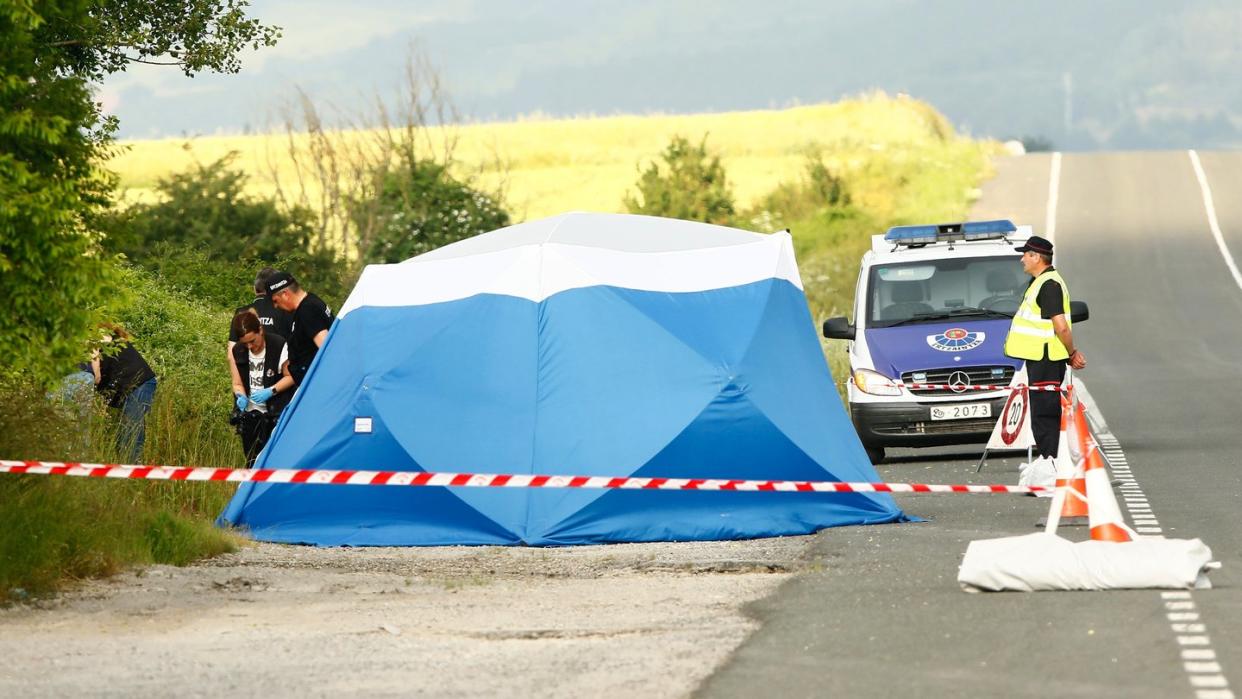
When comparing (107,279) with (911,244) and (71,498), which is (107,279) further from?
(911,244)

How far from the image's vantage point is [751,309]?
13961mm

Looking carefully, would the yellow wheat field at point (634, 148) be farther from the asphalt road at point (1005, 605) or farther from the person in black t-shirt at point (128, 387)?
the person in black t-shirt at point (128, 387)

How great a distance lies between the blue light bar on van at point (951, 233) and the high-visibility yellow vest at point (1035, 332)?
5556 mm

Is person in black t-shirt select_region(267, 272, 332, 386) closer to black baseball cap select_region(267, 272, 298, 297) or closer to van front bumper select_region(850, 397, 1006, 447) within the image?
black baseball cap select_region(267, 272, 298, 297)

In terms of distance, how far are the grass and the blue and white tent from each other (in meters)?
1.16

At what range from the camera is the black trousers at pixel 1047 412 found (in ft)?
43.8

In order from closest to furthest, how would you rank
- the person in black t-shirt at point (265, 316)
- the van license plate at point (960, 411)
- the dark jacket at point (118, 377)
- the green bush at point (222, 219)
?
the dark jacket at point (118, 377), the person in black t-shirt at point (265, 316), the van license plate at point (960, 411), the green bush at point (222, 219)

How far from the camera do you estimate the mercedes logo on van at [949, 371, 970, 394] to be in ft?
57.1

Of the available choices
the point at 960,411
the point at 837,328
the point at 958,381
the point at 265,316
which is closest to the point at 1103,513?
the point at 960,411

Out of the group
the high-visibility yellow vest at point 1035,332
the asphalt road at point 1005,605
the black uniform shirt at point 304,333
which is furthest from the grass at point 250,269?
the high-visibility yellow vest at point 1035,332

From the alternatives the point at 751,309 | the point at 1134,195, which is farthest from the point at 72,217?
the point at 1134,195

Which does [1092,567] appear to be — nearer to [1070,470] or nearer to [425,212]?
[1070,470]

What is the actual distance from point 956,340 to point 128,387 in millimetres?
7161

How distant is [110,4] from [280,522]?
4.37m
